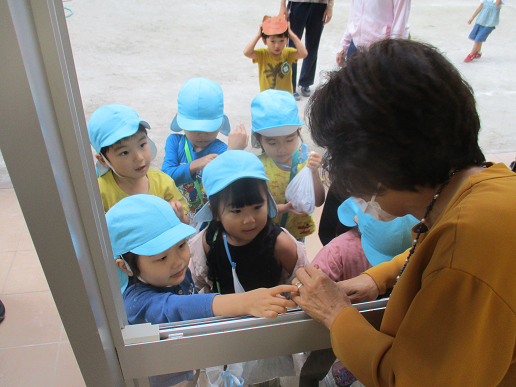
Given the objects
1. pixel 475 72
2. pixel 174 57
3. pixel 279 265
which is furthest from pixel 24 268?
pixel 475 72

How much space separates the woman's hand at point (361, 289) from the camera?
41.7 inches

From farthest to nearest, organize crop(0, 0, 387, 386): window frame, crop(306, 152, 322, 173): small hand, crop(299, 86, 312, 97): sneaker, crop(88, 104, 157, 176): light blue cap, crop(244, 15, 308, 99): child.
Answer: crop(299, 86, 312, 97): sneaker
crop(244, 15, 308, 99): child
crop(306, 152, 322, 173): small hand
crop(88, 104, 157, 176): light blue cap
crop(0, 0, 387, 386): window frame

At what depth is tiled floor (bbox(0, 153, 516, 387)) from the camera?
1.80 metres

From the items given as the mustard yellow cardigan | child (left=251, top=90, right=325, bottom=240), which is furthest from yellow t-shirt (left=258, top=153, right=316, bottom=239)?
the mustard yellow cardigan

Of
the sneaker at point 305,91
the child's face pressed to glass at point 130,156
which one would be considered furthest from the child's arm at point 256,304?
the sneaker at point 305,91

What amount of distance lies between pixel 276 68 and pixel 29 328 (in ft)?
7.63

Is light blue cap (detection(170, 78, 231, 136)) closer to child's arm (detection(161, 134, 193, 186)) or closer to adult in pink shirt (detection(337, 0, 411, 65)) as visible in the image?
child's arm (detection(161, 134, 193, 186))

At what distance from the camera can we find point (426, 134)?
67 cm

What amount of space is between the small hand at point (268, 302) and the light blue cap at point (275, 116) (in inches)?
34.7

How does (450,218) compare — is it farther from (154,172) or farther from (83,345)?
(154,172)

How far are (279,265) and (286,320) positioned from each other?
416 millimetres

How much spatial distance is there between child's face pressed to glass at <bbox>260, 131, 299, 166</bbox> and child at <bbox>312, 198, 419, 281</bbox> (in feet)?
1.31

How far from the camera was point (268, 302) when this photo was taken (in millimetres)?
951

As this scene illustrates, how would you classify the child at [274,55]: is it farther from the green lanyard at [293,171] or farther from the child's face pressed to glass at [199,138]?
the green lanyard at [293,171]
